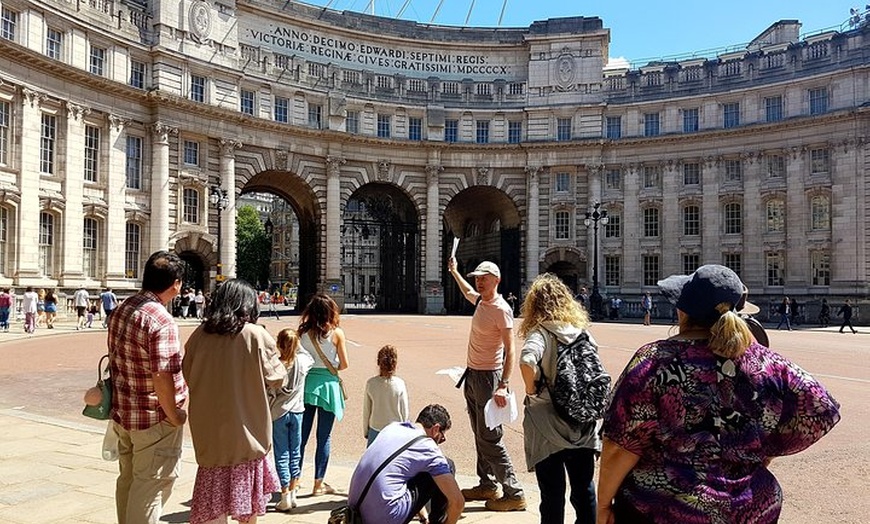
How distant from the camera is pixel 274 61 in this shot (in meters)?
41.2

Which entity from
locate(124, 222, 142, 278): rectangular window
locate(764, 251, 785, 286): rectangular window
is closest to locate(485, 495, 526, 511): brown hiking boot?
locate(124, 222, 142, 278): rectangular window

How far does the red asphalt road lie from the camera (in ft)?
23.2

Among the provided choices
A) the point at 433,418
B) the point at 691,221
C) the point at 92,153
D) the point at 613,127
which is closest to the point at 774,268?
the point at 691,221

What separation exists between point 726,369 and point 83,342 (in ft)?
74.0

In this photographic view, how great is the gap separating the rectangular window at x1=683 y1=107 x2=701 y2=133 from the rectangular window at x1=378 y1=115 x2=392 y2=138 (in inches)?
740

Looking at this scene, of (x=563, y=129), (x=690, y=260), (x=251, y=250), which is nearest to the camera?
(x=690, y=260)

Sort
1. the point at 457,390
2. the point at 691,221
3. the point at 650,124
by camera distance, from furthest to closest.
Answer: the point at 650,124 < the point at 691,221 < the point at 457,390

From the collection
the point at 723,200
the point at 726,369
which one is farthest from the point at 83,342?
the point at 723,200

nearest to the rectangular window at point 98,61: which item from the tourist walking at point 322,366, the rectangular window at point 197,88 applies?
the rectangular window at point 197,88

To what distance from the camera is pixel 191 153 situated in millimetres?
37438

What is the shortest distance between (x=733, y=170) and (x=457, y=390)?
35592 mm

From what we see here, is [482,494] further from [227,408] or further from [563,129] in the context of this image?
[563,129]

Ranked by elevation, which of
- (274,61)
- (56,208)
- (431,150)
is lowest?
(56,208)

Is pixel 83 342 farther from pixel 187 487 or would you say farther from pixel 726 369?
pixel 726 369
